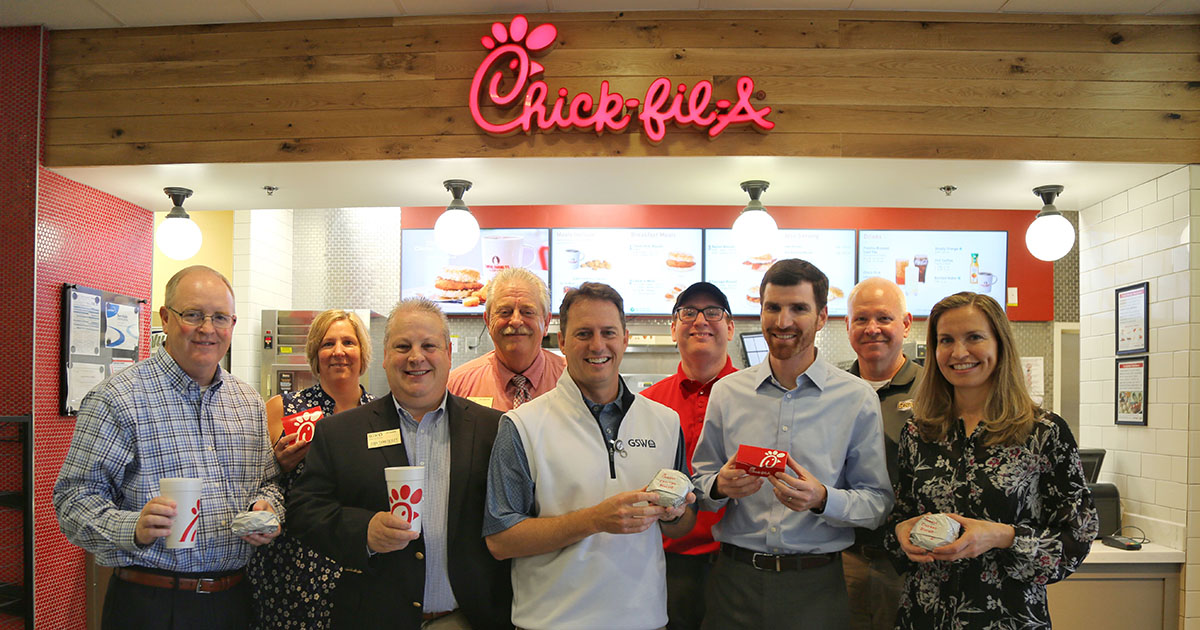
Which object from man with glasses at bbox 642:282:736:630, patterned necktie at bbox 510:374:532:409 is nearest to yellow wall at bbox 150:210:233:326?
patterned necktie at bbox 510:374:532:409

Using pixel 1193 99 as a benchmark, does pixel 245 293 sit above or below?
below

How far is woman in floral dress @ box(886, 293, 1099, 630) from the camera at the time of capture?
7.48 ft

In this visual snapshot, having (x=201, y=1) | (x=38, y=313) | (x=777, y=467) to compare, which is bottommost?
(x=777, y=467)

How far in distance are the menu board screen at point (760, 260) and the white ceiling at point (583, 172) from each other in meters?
2.03

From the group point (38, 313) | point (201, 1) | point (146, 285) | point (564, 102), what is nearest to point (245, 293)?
point (146, 285)

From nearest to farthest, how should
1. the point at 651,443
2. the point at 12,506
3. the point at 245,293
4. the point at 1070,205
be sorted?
the point at 651,443 < the point at 12,506 < the point at 1070,205 < the point at 245,293

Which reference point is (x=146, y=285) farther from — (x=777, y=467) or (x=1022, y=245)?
(x=1022, y=245)

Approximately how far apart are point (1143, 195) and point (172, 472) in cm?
512

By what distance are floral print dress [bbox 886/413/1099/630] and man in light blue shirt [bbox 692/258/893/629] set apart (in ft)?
0.79

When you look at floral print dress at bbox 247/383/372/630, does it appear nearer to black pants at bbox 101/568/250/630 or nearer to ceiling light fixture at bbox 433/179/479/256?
black pants at bbox 101/568/250/630

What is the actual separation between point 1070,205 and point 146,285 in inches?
241

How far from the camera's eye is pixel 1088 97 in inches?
161

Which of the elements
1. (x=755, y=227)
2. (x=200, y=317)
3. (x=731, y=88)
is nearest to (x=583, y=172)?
(x=731, y=88)

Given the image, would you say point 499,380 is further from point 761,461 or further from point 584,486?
point 761,461
